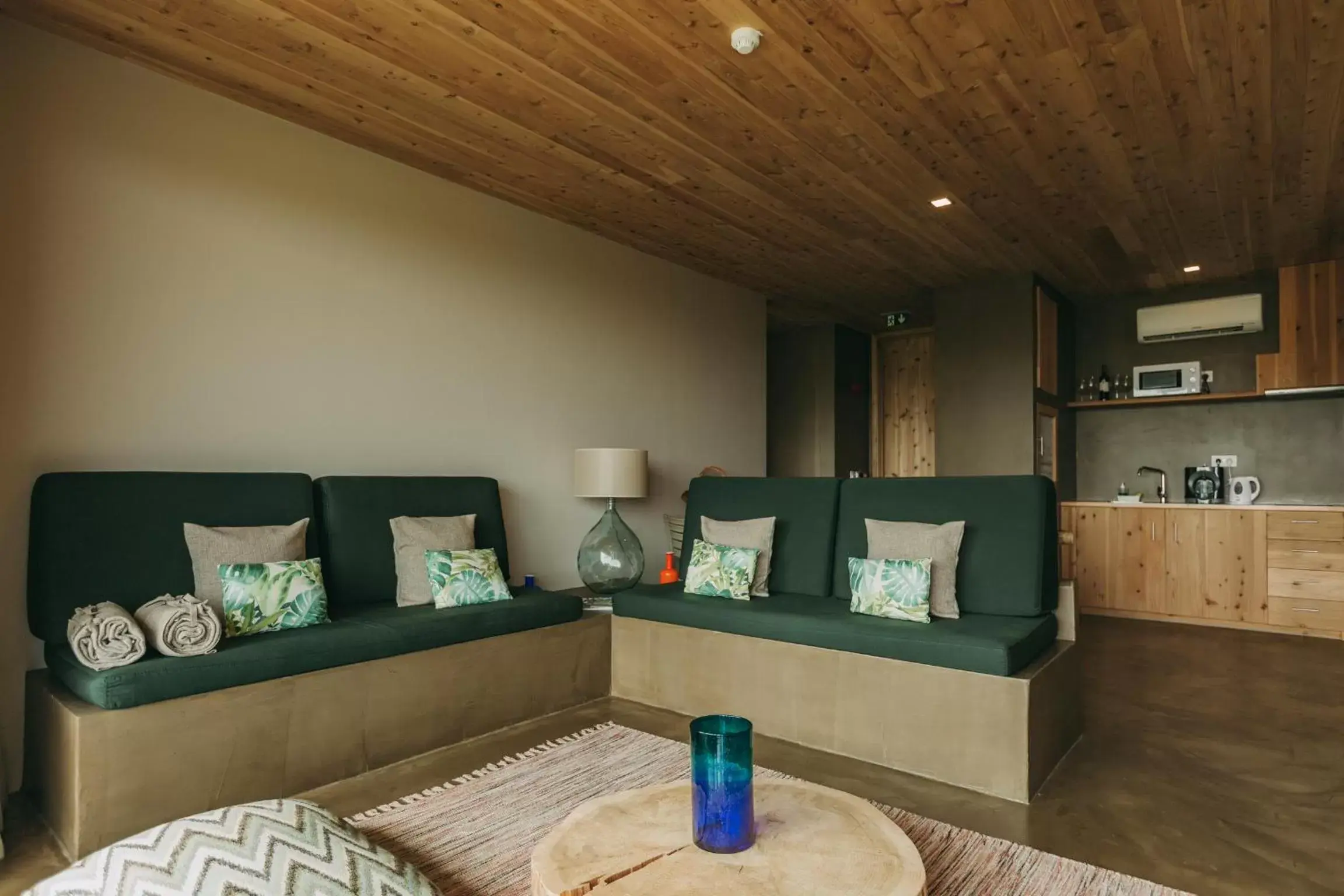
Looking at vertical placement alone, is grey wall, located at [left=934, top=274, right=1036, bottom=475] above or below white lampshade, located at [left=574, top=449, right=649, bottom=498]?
above

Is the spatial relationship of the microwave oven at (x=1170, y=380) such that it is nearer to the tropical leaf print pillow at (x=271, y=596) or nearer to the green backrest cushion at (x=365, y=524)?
the green backrest cushion at (x=365, y=524)

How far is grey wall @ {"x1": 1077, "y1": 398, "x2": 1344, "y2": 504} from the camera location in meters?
5.70

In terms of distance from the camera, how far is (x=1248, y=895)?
1.97 meters

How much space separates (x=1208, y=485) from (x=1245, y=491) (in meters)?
0.24

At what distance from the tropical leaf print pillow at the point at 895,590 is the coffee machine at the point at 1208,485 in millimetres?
4188

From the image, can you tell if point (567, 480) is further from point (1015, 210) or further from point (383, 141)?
point (1015, 210)

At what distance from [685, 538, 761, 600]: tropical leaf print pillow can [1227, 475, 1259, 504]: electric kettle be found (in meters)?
4.52

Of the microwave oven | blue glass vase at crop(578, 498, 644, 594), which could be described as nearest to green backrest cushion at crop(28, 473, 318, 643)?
blue glass vase at crop(578, 498, 644, 594)

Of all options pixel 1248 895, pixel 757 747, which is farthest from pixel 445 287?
pixel 1248 895

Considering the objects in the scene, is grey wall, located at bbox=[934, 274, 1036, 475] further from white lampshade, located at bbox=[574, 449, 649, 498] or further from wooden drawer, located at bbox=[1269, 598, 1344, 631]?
white lampshade, located at bbox=[574, 449, 649, 498]

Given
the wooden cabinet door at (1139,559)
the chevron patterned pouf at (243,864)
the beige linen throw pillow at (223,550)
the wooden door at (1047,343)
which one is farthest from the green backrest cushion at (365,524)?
the wooden cabinet door at (1139,559)

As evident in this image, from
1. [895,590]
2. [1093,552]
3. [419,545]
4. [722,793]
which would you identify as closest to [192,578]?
[419,545]

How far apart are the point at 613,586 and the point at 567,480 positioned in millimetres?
838

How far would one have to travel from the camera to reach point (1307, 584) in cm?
526
